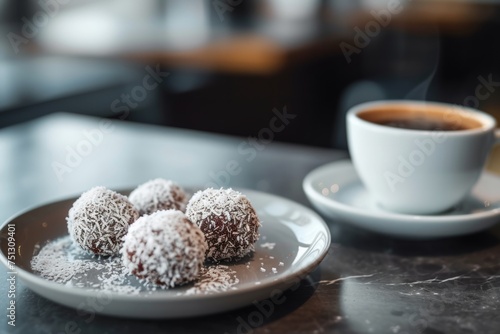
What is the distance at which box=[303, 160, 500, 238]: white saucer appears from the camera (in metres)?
0.82

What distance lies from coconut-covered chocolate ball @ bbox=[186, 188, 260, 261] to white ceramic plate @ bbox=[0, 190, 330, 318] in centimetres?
2

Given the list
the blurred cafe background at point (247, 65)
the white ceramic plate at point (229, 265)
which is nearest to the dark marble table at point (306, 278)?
the white ceramic plate at point (229, 265)

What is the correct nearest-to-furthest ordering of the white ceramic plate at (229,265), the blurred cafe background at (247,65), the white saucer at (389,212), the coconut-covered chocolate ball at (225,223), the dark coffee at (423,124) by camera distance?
the white ceramic plate at (229,265)
the coconut-covered chocolate ball at (225,223)
the white saucer at (389,212)
the dark coffee at (423,124)
the blurred cafe background at (247,65)

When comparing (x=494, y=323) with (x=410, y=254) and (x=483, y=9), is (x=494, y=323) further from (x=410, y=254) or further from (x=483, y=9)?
(x=483, y=9)

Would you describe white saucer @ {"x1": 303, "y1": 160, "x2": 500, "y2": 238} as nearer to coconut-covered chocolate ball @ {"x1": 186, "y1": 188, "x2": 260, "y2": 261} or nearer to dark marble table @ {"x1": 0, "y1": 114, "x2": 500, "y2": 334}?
dark marble table @ {"x1": 0, "y1": 114, "x2": 500, "y2": 334}

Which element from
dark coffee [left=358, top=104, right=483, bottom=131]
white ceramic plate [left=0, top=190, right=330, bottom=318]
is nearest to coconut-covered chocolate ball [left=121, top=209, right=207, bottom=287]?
white ceramic plate [left=0, top=190, right=330, bottom=318]

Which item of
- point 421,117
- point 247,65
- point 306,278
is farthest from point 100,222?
point 247,65

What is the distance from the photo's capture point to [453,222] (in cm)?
82

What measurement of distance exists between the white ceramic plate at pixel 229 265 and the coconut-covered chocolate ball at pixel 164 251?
0.02m

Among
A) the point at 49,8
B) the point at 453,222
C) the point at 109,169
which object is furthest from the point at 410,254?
the point at 49,8

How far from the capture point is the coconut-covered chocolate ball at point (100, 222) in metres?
0.72

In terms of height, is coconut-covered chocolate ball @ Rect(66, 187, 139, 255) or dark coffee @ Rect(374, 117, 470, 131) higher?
dark coffee @ Rect(374, 117, 470, 131)

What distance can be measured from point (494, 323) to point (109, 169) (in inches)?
30.2

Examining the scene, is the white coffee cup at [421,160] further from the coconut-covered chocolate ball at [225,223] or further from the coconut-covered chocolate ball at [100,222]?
the coconut-covered chocolate ball at [100,222]
